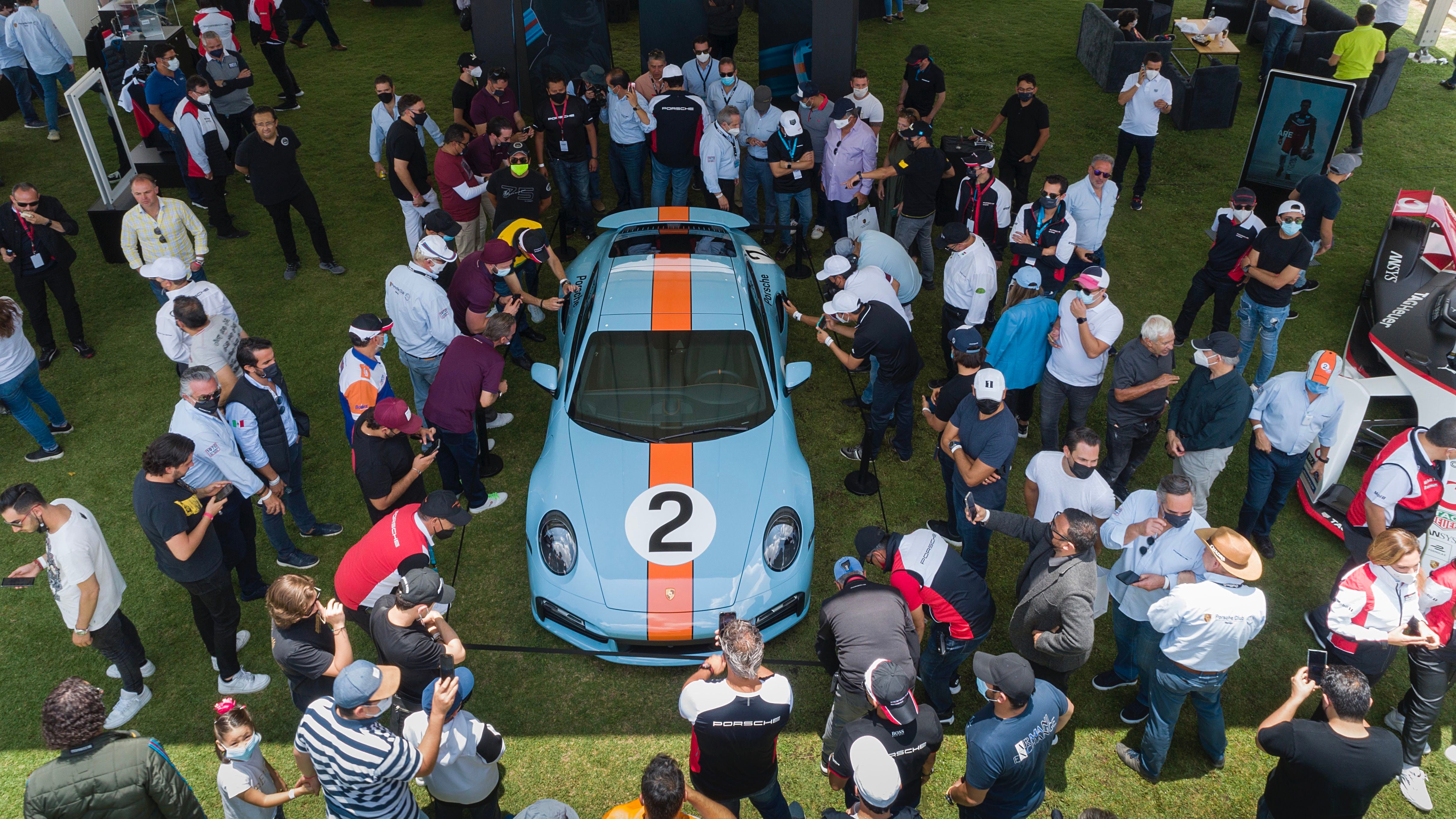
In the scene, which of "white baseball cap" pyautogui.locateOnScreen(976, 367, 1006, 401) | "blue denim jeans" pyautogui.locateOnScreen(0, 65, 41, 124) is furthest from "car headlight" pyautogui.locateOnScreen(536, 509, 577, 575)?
"blue denim jeans" pyautogui.locateOnScreen(0, 65, 41, 124)

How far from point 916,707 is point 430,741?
6.10 feet

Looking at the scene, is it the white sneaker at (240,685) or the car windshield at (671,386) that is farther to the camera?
the car windshield at (671,386)

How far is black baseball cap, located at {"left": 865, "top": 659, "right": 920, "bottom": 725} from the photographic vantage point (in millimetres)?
3570

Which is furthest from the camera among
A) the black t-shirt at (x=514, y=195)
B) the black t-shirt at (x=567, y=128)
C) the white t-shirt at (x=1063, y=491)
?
the black t-shirt at (x=567, y=128)

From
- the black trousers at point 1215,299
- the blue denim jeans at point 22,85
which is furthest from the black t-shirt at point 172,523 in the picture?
the blue denim jeans at point 22,85

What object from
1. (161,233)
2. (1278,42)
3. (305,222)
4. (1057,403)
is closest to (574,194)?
A: (305,222)

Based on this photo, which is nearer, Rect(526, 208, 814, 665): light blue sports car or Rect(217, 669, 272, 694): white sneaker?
Rect(526, 208, 814, 665): light blue sports car

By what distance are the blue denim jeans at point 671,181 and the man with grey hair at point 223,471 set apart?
4.73 metres

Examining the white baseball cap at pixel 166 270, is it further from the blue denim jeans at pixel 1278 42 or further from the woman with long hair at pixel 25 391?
the blue denim jeans at pixel 1278 42

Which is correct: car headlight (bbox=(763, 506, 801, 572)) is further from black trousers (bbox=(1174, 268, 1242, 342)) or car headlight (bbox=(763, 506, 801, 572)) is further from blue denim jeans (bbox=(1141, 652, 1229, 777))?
black trousers (bbox=(1174, 268, 1242, 342))

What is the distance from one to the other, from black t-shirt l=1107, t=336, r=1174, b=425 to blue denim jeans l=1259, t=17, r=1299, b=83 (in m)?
7.74

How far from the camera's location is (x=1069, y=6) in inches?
593

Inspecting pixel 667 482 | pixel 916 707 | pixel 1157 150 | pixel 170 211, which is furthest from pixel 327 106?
pixel 916 707

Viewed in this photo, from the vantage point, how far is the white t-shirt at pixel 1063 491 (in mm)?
4887
